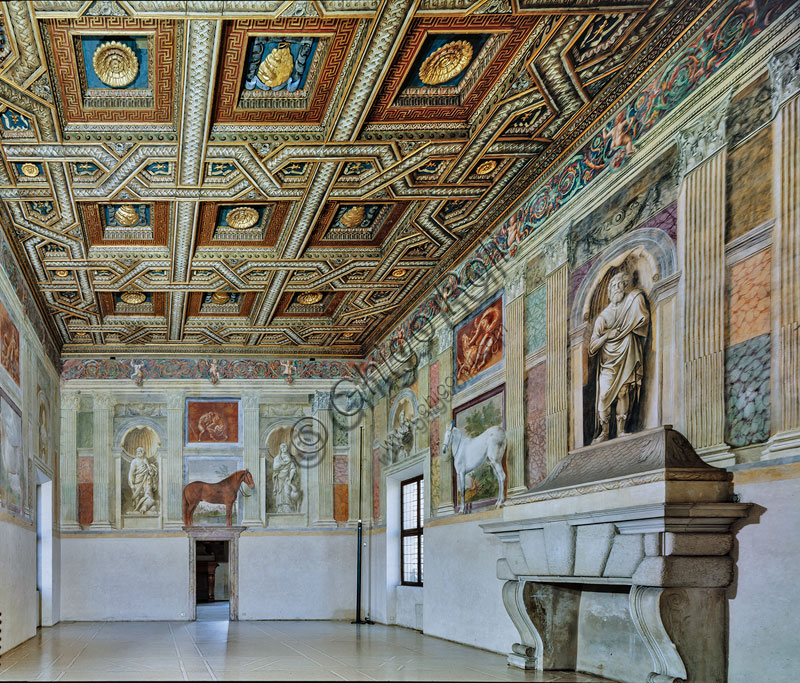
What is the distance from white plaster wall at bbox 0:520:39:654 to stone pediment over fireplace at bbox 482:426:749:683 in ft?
25.1

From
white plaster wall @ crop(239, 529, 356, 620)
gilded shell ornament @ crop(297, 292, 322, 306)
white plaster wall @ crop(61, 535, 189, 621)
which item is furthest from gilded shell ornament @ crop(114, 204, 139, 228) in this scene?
white plaster wall @ crop(239, 529, 356, 620)

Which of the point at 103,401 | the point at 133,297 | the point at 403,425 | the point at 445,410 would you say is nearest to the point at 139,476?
the point at 103,401

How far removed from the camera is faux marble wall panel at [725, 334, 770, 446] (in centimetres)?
690

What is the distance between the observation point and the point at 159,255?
14766 mm

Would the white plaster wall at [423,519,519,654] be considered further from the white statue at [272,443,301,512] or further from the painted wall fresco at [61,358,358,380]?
the painted wall fresco at [61,358,358,380]

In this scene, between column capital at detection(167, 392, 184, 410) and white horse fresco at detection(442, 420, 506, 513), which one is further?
column capital at detection(167, 392, 184, 410)

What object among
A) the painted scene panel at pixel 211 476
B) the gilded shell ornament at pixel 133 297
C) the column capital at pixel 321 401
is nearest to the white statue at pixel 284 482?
the painted scene panel at pixel 211 476

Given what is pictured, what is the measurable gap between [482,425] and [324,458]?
8.76 metres

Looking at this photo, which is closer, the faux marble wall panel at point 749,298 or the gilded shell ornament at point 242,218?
the faux marble wall panel at point 749,298

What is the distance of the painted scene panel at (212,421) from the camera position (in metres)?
21.4

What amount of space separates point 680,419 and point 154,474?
51.1 feet

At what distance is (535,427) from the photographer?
1159 cm

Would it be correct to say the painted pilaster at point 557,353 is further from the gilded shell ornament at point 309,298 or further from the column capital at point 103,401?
the column capital at point 103,401

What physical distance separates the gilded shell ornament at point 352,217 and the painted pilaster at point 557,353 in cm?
330
